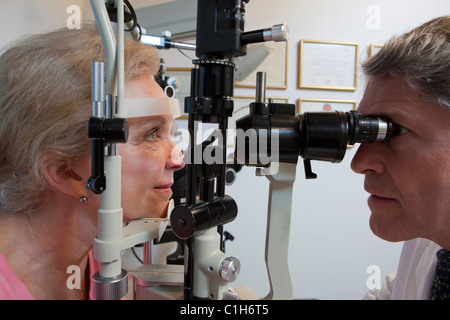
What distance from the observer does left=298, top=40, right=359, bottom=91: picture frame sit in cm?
196

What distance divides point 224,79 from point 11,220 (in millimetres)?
→ 661

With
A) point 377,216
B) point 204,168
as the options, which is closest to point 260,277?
point 377,216

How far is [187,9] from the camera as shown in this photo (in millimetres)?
1328

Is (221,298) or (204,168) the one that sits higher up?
(204,168)

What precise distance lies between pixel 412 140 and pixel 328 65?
1.47 meters

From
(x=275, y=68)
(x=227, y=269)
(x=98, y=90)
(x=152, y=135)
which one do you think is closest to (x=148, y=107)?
(x=152, y=135)

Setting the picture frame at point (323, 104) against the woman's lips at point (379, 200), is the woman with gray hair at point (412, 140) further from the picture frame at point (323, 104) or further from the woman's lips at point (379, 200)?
the picture frame at point (323, 104)

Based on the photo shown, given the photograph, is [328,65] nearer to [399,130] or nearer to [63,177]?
[399,130]

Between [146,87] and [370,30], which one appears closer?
[146,87]

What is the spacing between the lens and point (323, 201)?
6.73 feet

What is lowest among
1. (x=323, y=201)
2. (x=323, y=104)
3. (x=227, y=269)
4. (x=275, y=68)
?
(x=323, y=201)

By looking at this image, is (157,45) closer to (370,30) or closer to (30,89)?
(30,89)

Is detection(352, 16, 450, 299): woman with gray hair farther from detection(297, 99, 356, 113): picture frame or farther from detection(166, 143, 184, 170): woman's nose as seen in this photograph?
detection(297, 99, 356, 113): picture frame
